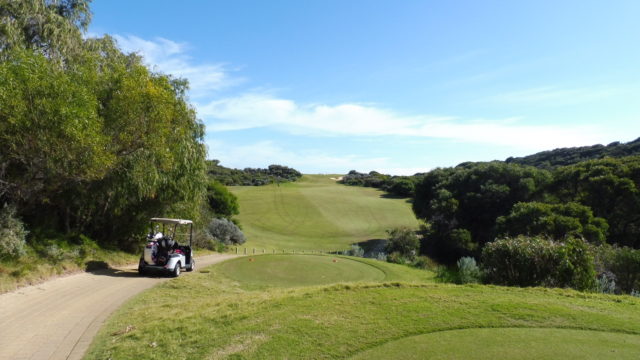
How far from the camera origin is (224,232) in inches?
1559

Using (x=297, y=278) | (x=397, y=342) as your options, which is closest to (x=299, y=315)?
(x=397, y=342)

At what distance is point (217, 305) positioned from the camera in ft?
31.1

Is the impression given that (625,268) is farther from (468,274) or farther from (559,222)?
(559,222)

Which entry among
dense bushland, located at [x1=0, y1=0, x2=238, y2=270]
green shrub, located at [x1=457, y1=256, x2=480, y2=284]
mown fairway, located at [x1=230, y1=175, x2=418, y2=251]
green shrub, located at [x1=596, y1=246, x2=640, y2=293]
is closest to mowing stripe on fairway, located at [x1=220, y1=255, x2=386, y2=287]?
green shrub, located at [x1=457, y1=256, x2=480, y2=284]

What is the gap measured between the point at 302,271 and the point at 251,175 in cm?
9822

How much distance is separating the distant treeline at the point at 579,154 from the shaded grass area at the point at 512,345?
5126 centimetres

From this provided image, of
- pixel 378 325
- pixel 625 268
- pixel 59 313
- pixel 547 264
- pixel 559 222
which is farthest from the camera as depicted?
pixel 559 222

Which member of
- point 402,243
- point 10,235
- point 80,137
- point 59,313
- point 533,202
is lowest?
point 402,243

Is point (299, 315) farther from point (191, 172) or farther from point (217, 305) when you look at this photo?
point (191, 172)

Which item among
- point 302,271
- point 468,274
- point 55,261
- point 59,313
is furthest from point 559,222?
point 59,313

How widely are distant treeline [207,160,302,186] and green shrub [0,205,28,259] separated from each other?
2435 inches

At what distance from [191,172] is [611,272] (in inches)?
735

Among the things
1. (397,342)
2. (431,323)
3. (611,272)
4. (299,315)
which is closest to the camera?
(397,342)

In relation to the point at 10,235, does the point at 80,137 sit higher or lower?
higher
